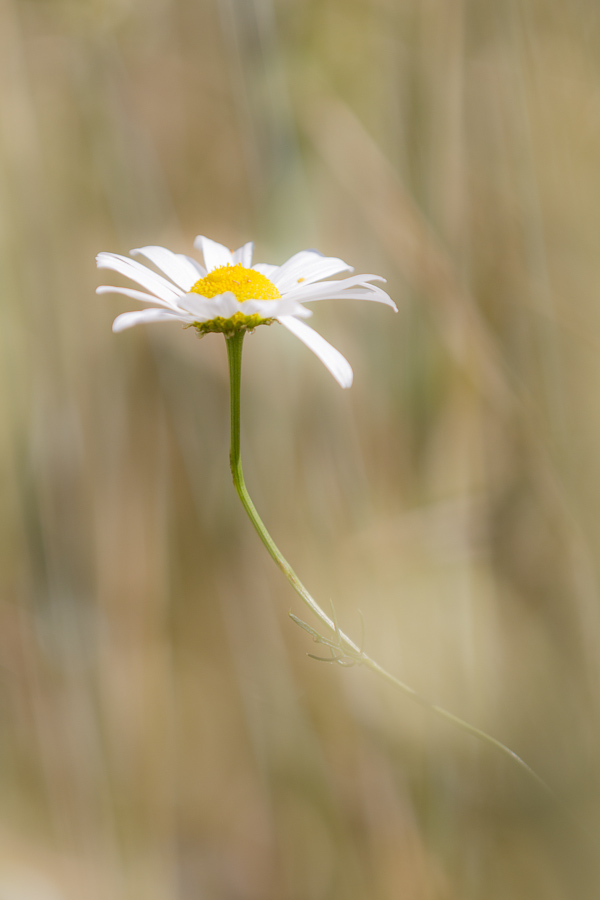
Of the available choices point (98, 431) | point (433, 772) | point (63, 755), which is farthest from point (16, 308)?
point (433, 772)

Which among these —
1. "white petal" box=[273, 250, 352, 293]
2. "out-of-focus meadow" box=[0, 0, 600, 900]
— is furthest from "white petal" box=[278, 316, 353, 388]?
"out-of-focus meadow" box=[0, 0, 600, 900]

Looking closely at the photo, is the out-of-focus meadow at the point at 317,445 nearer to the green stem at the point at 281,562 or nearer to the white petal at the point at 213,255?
the white petal at the point at 213,255

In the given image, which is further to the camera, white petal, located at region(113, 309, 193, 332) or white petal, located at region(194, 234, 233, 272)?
white petal, located at region(194, 234, 233, 272)

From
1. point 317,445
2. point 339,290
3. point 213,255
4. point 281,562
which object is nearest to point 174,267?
point 213,255

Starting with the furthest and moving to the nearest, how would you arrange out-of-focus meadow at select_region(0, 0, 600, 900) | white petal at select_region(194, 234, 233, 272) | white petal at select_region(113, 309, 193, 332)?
out-of-focus meadow at select_region(0, 0, 600, 900)
white petal at select_region(194, 234, 233, 272)
white petal at select_region(113, 309, 193, 332)

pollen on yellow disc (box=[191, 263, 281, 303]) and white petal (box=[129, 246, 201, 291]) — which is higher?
white petal (box=[129, 246, 201, 291])

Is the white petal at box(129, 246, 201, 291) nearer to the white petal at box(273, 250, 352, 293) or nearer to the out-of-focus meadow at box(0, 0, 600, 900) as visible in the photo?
the white petal at box(273, 250, 352, 293)

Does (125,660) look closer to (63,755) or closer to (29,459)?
(63,755)

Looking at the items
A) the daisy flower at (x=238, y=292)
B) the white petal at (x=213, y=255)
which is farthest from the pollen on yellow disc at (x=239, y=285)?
the white petal at (x=213, y=255)
